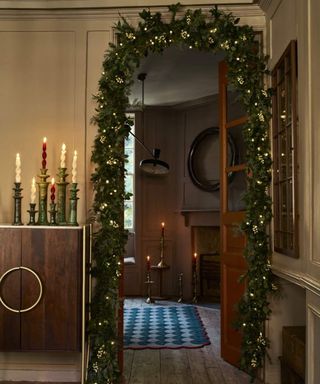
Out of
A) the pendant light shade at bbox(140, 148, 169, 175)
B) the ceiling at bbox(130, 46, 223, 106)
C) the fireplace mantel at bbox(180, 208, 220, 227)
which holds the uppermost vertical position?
the ceiling at bbox(130, 46, 223, 106)

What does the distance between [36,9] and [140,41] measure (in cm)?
90

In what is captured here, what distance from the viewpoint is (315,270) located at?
264cm

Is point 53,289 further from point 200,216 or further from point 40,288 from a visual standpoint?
point 200,216

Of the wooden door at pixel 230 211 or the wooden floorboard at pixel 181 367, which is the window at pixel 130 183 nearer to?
the wooden floorboard at pixel 181 367

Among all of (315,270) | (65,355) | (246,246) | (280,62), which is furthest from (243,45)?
(65,355)

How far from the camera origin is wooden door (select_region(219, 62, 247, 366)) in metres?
4.04

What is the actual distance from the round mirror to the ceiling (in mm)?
627

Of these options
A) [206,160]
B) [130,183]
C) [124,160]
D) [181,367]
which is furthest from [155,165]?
[181,367]

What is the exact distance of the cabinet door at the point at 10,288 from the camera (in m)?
3.26

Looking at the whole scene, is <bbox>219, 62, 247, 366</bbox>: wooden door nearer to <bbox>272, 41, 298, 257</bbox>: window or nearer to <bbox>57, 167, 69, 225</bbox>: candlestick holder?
<bbox>272, 41, 298, 257</bbox>: window

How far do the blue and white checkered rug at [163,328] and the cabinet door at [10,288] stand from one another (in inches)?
64.4

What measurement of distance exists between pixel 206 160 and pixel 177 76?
1662 millimetres

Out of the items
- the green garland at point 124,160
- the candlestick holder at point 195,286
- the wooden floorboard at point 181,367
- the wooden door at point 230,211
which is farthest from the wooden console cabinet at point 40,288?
the candlestick holder at point 195,286

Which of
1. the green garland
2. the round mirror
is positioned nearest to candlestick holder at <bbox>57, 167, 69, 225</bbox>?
the green garland
